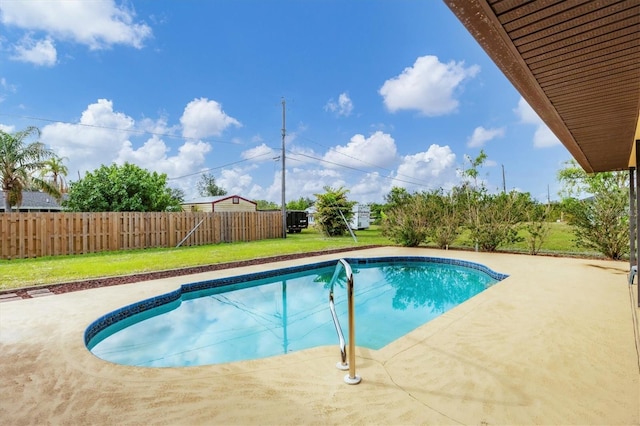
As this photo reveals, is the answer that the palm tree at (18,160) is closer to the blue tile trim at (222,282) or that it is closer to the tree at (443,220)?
the blue tile trim at (222,282)

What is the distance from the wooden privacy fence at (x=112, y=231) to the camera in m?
10.2

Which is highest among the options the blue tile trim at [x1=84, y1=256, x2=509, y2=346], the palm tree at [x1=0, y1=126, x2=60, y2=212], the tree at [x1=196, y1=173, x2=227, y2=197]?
the tree at [x1=196, y1=173, x2=227, y2=197]

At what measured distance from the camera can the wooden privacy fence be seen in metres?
10.2

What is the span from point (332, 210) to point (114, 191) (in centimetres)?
1120

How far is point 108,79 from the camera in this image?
16953mm

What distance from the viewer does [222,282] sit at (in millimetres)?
7164

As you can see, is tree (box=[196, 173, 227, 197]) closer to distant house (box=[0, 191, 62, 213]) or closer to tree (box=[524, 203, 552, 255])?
distant house (box=[0, 191, 62, 213])

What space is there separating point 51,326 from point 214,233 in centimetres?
1070

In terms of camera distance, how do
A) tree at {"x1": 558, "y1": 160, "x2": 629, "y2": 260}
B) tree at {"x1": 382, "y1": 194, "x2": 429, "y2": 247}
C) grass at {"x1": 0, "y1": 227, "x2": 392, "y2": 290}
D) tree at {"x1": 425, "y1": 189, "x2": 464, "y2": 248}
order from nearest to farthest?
Result: grass at {"x1": 0, "y1": 227, "x2": 392, "y2": 290} → tree at {"x1": 558, "y1": 160, "x2": 629, "y2": 260} → tree at {"x1": 425, "y1": 189, "x2": 464, "y2": 248} → tree at {"x1": 382, "y1": 194, "x2": 429, "y2": 247}

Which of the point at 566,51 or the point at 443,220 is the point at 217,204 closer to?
the point at 443,220

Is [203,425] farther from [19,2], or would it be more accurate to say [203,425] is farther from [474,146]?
[474,146]

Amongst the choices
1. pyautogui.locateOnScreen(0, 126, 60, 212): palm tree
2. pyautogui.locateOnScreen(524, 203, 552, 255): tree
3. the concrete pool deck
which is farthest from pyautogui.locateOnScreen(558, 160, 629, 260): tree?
pyautogui.locateOnScreen(0, 126, 60, 212): palm tree

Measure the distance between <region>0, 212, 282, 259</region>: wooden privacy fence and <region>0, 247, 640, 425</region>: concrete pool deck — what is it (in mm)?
7487

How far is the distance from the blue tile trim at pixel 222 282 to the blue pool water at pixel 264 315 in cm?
2
